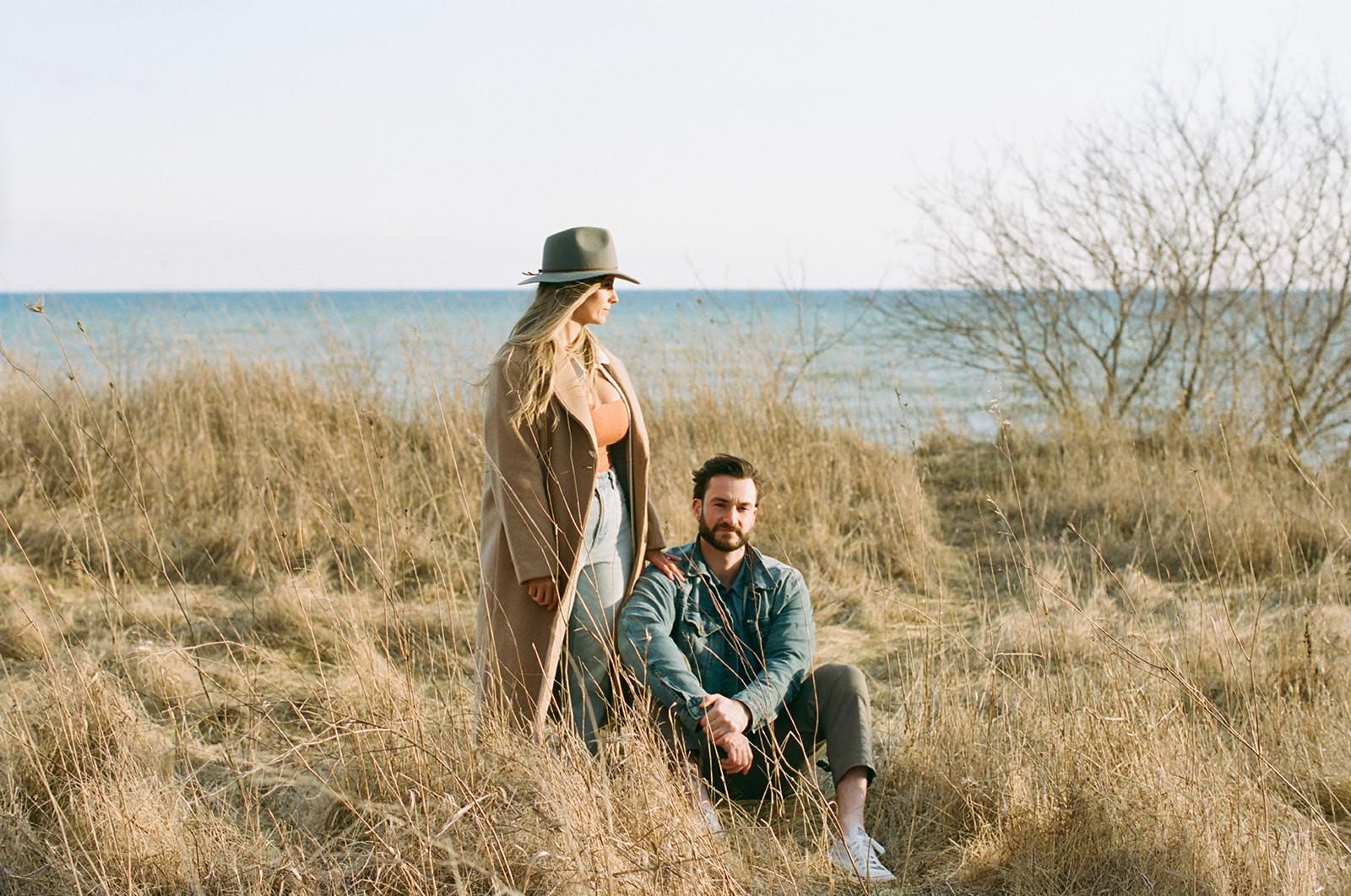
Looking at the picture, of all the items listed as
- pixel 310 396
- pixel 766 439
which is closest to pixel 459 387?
pixel 310 396

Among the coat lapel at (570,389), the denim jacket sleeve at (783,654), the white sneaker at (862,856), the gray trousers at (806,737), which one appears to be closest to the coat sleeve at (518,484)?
the coat lapel at (570,389)

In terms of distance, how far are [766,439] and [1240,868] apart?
162 inches

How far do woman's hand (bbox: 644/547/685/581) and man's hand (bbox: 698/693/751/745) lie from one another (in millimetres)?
388

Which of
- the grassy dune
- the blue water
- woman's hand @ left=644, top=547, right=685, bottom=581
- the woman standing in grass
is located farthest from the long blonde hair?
the blue water

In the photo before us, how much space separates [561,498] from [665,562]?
0.39 m

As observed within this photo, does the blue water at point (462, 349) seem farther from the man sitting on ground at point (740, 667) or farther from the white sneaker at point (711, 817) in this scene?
the white sneaker at point (711, 817)

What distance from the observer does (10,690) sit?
12.0ft

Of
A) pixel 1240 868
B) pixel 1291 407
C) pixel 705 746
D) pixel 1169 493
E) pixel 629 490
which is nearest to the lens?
pixel 1240 868

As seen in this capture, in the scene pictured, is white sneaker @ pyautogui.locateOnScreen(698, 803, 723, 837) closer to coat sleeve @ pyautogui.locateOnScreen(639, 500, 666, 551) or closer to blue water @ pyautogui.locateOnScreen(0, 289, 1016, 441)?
coat sleeve @ pyautogui.locateOnScreen(639, 500, 666, 551)

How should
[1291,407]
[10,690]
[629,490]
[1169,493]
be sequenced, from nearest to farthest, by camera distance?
1. [629,490]
2. [10,690]
3. [1169,493]
4. [1291,407]

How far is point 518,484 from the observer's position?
297cm

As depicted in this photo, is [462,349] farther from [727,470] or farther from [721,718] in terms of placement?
[721,718]

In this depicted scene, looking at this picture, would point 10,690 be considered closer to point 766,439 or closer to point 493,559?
point 493,559

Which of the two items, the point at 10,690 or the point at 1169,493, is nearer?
the point at 10,690
